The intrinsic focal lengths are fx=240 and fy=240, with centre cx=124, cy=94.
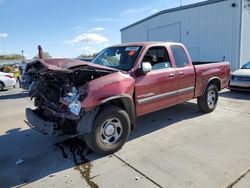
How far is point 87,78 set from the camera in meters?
4.16

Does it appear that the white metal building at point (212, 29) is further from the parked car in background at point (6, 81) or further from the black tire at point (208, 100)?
the parked car in background at point (6, 81)

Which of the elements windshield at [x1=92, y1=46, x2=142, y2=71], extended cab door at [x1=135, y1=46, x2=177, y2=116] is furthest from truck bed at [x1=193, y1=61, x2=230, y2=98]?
→ windshield at [x1=92, y1=46, x2=142, y2=71]

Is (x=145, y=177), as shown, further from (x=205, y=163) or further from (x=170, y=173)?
(x=205, y=163)

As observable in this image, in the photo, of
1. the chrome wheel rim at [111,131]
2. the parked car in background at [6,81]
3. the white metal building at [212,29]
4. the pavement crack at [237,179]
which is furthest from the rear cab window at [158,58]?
the parked car in background at [6,81]

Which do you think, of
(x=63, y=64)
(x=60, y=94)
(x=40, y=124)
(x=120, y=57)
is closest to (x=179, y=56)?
(x=120, y=57)

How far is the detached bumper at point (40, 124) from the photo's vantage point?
3957mm

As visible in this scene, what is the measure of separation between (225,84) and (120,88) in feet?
15.0

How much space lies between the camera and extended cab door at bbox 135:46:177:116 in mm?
4822

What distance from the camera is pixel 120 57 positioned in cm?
531

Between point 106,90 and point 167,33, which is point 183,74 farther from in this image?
point 167,33

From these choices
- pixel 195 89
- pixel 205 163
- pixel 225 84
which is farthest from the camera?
pixel 225 84

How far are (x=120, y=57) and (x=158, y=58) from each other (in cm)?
92

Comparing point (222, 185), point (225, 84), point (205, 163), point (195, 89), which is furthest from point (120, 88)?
point (225, 84)

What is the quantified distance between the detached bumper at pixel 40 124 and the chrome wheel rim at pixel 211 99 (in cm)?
462
